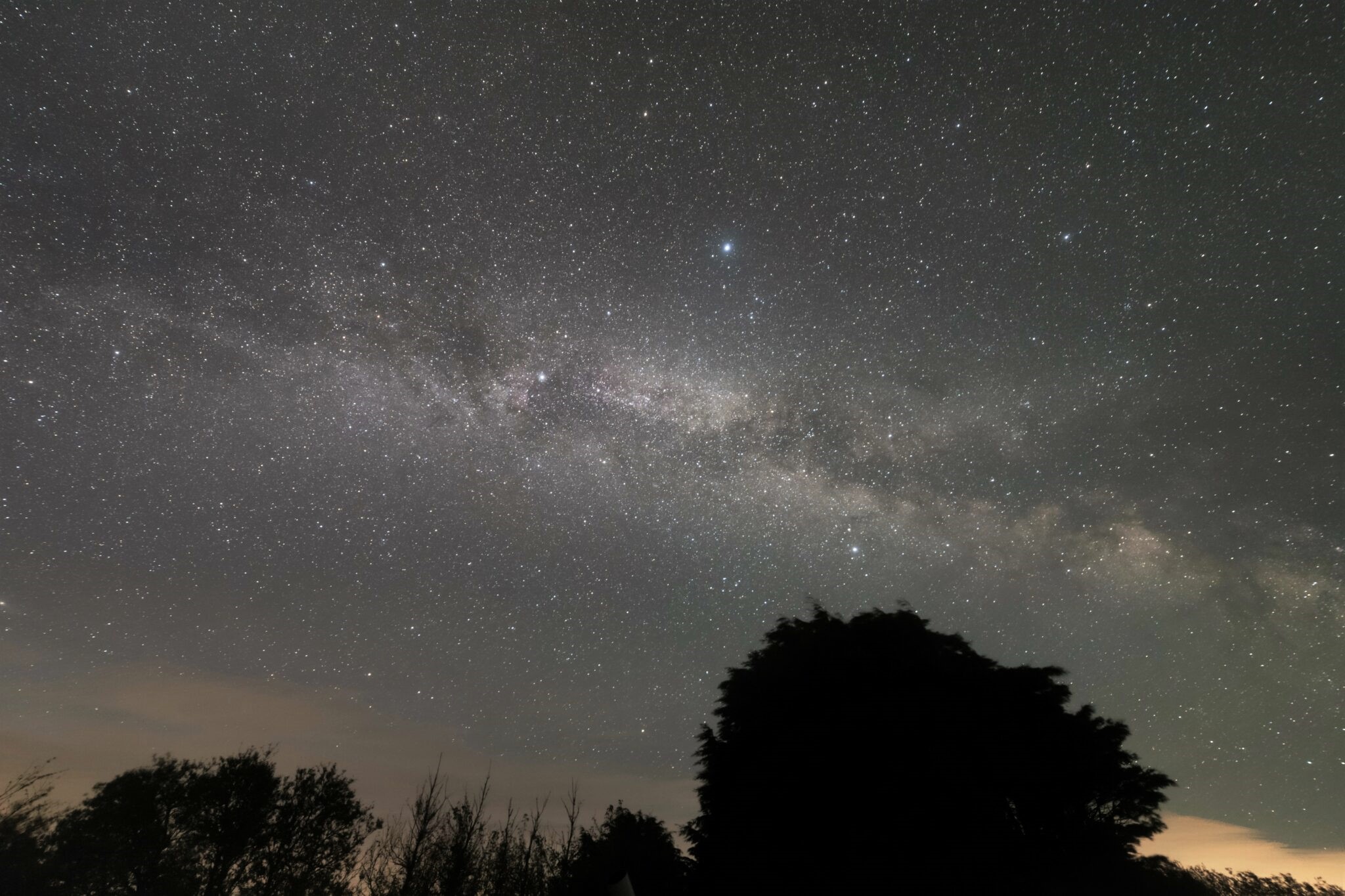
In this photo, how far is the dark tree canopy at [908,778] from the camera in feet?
52.5

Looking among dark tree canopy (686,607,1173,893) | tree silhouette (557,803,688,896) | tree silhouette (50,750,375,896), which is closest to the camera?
dark tree canopy (686,607,1173,893)

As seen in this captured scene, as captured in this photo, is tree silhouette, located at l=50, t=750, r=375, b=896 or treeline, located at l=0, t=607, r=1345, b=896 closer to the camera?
treeline, located at l=0, t=607, r=1345, b=896

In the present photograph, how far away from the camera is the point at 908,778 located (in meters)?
16.6

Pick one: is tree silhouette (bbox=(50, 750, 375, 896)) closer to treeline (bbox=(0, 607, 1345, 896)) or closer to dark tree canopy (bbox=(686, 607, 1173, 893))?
treeline (bbox=(0, 607, 1345, 896))

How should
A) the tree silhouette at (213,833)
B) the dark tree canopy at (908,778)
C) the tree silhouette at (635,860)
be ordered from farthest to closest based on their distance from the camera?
the tree silhouette at (213,833) → the tree silhouette at (635,860) → the dark tree canopy at (908,778)

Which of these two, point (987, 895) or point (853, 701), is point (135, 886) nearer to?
point (853, 701)

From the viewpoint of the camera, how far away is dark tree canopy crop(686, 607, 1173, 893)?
631 inches

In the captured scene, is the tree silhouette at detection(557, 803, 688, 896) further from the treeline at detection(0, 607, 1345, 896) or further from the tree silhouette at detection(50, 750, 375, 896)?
the tree silhouette at detection(50, 750, 375, 896)

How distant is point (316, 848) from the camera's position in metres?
33.6

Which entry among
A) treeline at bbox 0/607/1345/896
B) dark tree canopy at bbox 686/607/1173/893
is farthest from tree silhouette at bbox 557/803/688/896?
dark tree canopy at bbox 686/607/1173/893

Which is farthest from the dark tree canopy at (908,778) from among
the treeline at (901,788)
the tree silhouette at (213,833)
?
the tree silhouette at (213,833)

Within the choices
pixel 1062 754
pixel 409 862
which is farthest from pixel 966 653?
pixel 409 862

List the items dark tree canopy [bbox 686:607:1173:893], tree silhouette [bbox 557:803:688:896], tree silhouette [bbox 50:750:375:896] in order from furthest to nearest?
1. tree silhouette [bbox 50:750:375:896]
2. tree silhouette [bbox 557:803:688:896]
3. dark tree canopy [bbox 686:607:1173:893]

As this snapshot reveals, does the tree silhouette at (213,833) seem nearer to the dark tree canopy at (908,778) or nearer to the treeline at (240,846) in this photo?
the treeline at (240,846)
